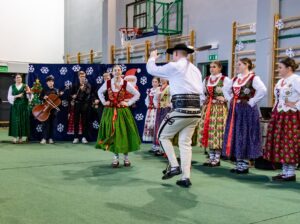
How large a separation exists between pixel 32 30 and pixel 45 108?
6.92 m

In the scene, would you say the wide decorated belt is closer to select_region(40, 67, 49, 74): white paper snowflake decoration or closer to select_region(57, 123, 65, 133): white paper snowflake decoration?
select_region(57, 123, 65, 133): white paper snowflake decoration

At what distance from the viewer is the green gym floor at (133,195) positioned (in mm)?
3129

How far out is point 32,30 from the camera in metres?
14.4

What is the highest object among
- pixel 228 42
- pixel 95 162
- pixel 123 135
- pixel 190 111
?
pixel 228 42

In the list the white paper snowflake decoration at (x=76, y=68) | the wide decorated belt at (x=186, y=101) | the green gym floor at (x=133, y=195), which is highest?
the white paper snowflake decoration at (x=76, y=68)

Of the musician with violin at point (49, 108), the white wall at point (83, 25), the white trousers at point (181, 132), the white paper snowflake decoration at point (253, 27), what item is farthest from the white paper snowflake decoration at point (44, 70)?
the white trousers at point (181, 132)

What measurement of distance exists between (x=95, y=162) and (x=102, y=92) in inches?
40.6

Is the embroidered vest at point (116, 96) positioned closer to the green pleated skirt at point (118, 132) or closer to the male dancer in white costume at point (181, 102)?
the green pleated skirt at point (118, 132)

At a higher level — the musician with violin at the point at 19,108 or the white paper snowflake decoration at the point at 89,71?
the white paper snowflake decoration at the point at 89,71

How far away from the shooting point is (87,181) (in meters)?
4.50

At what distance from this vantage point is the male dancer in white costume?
4.08m

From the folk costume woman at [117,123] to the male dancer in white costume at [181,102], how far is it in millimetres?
1181

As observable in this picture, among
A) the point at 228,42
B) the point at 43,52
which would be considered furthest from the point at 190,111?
the point at 43,52

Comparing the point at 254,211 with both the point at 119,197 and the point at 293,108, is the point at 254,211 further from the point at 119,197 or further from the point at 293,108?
the point at 293,108
